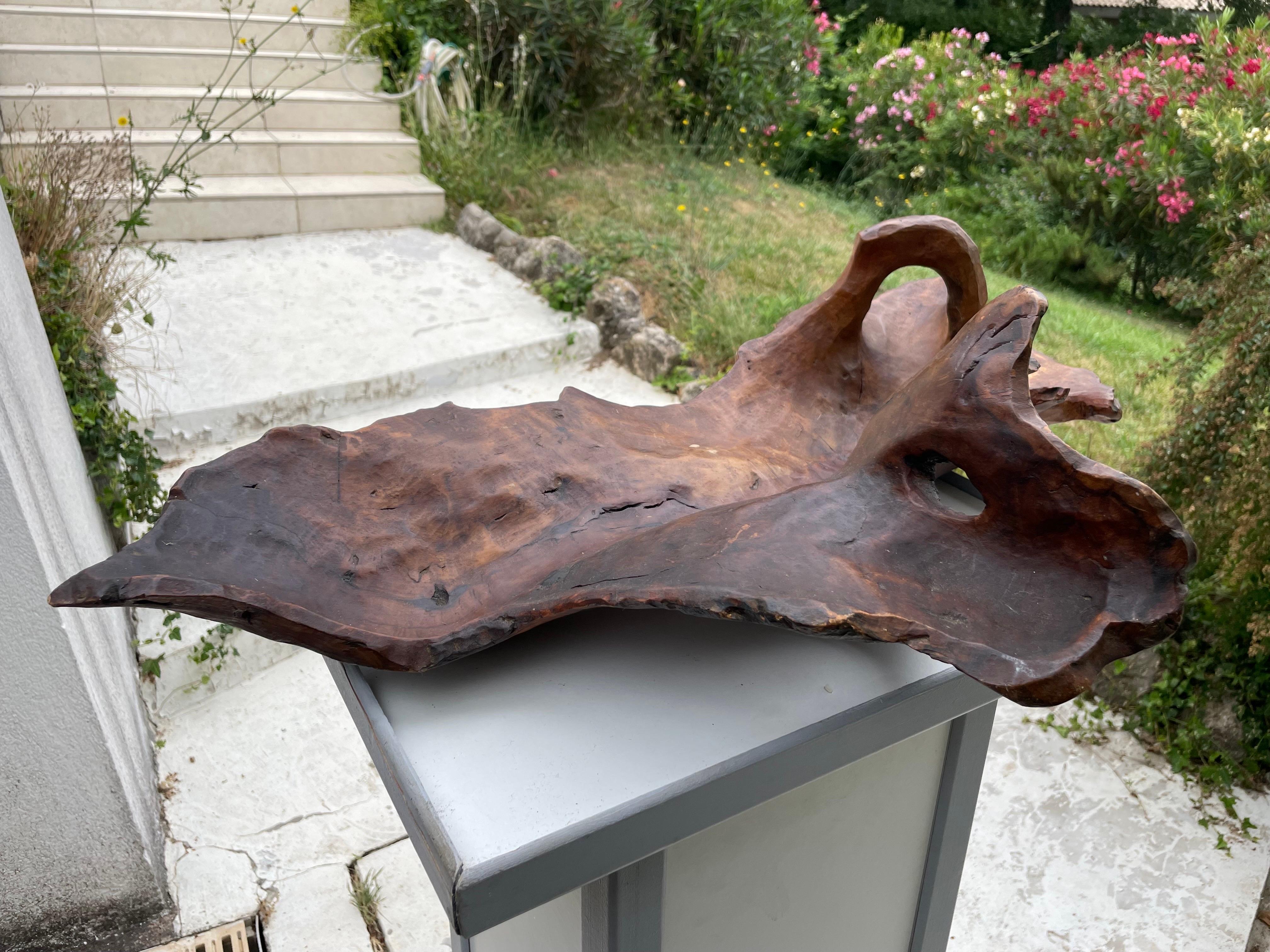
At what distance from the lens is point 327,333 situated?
377 centimetres

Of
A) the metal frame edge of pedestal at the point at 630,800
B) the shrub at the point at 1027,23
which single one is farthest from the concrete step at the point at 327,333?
the shrub at the point at 1027,23

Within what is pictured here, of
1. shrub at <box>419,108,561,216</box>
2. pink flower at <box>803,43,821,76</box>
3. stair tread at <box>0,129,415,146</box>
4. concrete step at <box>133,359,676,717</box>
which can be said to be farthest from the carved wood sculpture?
pink flower at <box>803,43,821,76</box>

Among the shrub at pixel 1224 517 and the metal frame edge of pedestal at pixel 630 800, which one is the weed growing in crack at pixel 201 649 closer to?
the metal frame edge of pedestal at pixel 630 800

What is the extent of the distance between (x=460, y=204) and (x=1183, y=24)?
14.1ft

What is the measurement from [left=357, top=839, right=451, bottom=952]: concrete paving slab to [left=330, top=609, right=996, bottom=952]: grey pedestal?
68 cm

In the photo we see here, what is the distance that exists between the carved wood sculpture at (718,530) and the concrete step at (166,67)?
400 centimetres

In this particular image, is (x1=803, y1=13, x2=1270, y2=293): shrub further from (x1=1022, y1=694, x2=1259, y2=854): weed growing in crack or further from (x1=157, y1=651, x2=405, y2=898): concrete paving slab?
(x1=157, y1=651, x2=405, y2=898): concrete paving slab

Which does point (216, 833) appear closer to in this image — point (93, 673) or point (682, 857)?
point (93, 673)

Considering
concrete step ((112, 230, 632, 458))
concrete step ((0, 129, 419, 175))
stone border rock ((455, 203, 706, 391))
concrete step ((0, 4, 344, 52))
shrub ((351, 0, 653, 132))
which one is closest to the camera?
concrete step ((112, 230, 632, 458))

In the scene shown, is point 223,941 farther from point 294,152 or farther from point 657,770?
point 294,152

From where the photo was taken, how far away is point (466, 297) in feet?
14.0

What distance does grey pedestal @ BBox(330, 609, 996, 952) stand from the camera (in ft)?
2.87

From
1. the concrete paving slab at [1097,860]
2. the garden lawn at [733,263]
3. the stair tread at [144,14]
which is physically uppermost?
the stair tread at [144,14]

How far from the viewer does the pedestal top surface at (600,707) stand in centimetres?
89
